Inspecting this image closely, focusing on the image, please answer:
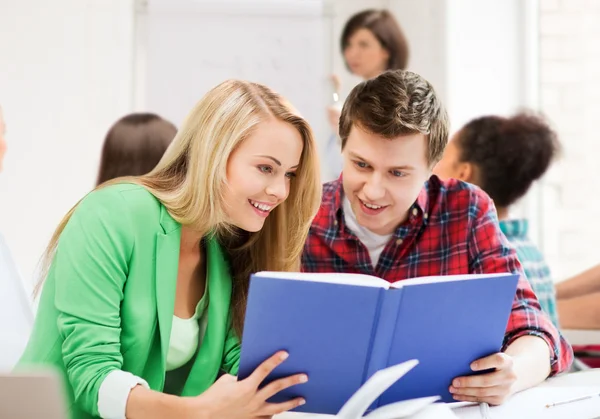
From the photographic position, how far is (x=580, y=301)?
8.46 feet

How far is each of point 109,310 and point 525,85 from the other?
258cm

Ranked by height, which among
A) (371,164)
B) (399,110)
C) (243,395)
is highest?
(399,110)

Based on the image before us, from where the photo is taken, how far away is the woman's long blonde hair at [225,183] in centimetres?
134

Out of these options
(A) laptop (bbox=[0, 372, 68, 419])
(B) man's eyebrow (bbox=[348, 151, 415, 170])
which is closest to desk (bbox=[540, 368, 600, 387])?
(B) man's eyebrow (bbox=[348, 151, 415, 170])

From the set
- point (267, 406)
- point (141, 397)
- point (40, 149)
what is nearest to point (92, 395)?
point (141, 397)

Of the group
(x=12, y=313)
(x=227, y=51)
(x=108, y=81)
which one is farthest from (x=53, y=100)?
(x=12, y=313)

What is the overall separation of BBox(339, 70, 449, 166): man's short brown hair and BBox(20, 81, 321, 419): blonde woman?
16cm

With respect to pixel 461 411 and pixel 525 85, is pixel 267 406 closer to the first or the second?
pixel 461 411

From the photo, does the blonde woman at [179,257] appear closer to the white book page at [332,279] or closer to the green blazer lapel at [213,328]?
the green blazer lapel at [213,328]

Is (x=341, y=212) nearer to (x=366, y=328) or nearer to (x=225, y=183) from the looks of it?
(x=225, y=183)

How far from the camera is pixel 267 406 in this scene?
1135 millimetres

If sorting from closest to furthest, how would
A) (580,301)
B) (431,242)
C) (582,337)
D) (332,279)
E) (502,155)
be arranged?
(332,279)
(431,242)
(502,155)
(582,337)
(580,301)

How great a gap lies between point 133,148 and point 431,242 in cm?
115

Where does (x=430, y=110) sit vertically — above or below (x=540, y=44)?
below
